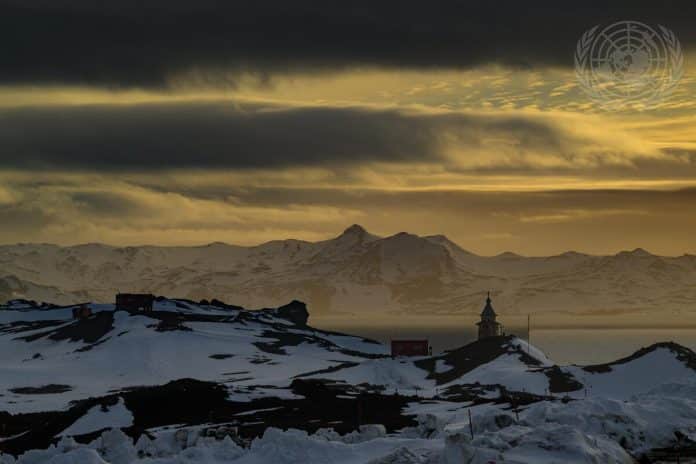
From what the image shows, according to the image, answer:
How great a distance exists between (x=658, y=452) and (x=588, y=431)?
4720 mm

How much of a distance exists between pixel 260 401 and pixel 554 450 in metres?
109

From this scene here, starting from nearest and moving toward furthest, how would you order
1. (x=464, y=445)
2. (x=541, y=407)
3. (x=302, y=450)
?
(x=464, y=445) < (x=302, y=450) < (x=541, y=407)

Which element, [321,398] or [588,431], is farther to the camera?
[321,398]

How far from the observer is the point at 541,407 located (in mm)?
93750

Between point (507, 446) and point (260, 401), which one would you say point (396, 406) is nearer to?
point (260, 401)

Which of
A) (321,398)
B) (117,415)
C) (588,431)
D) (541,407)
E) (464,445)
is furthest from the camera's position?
(321,398)

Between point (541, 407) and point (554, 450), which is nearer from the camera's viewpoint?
point (554, 450)

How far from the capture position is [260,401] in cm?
17750

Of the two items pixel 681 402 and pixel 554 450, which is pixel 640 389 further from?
pixel 554 450

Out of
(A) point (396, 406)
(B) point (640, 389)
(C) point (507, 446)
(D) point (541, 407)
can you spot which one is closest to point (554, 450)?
(C) point (507, 446)

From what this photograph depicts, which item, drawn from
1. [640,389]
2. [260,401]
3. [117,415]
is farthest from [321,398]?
[640,389]

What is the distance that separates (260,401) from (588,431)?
9826 centimetres

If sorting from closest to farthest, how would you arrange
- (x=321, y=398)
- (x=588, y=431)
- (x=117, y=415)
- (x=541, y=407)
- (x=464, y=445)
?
(x=464, y=445), (x=588, y=431), (x=541, y=407), (x=117, y=415), (x=321, y=398)

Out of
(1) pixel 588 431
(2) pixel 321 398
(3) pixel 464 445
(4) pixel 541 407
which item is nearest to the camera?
(3) pixel 464 445
